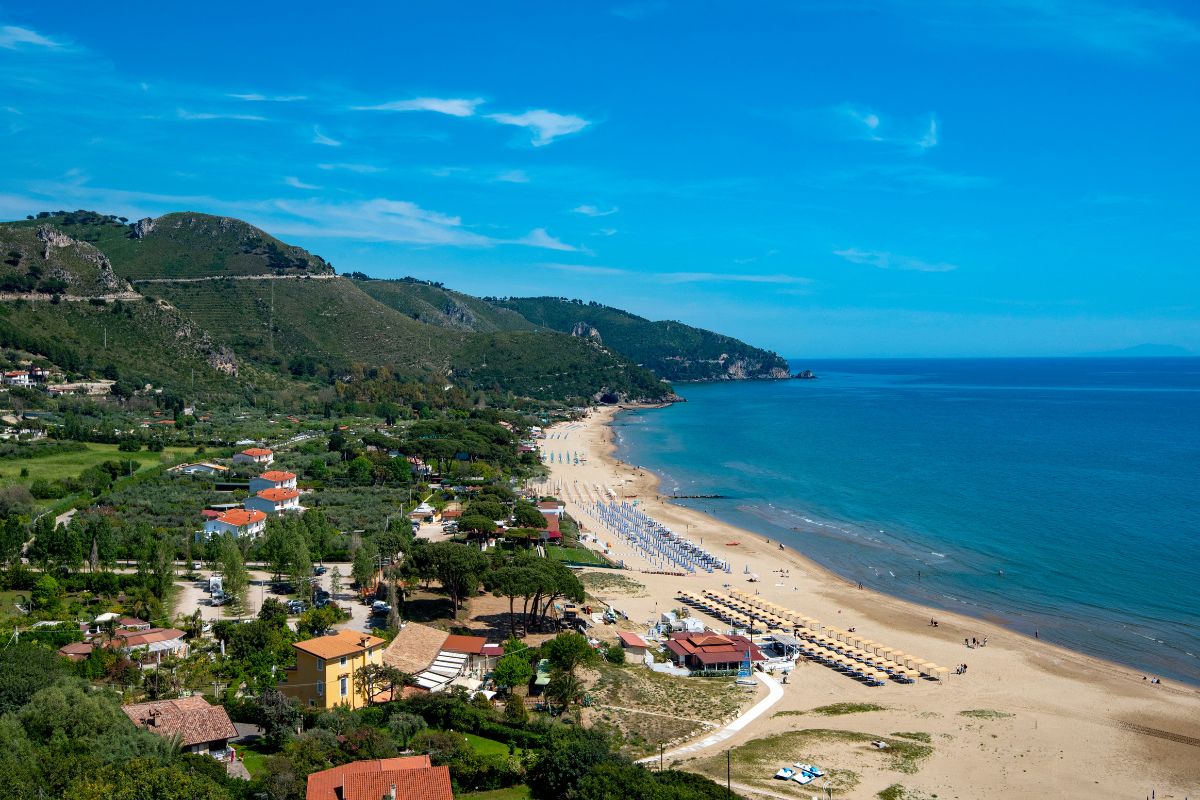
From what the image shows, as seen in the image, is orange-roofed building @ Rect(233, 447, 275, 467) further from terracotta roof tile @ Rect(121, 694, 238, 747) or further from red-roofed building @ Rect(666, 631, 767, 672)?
terracotta roof tile @ Rect(121, 694, 238, 747)

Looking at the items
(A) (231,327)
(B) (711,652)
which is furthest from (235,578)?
(A) (231,327)

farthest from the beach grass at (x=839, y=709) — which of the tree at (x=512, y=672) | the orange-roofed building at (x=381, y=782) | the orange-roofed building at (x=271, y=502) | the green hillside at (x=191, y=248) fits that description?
the green hillside at (x=191, y=248)

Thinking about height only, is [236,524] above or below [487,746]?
above

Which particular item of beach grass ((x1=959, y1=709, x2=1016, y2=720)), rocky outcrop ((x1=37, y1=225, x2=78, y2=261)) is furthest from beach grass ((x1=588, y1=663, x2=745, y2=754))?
rocky outcrop ((x1=37, y1=225, x2=78, y2=261))

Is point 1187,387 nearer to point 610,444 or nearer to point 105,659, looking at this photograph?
point 610,444

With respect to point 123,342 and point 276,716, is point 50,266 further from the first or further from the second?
point 276,716

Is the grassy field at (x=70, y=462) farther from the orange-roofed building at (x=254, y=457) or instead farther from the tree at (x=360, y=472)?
the tree at (x=360, y=472)
